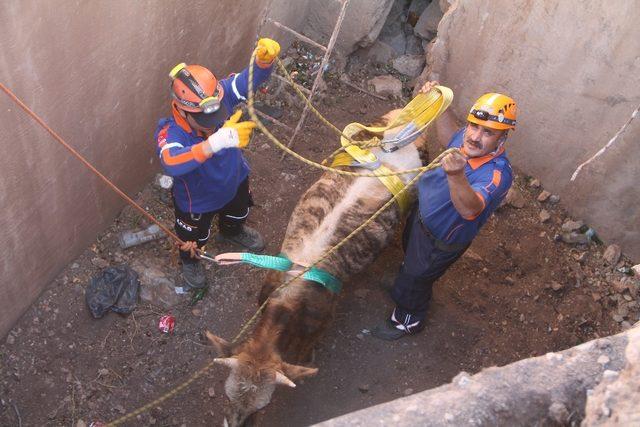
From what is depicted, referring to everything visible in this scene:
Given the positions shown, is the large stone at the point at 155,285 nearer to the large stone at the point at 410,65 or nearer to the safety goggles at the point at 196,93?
the safety goggles at the point at 196,93

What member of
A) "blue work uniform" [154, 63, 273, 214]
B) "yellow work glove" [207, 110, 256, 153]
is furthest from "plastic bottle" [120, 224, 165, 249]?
"yellow work glove" [207, 110, 256, 153]

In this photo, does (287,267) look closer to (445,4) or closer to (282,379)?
(282,379)

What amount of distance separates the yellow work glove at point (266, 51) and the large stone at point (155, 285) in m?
2.17

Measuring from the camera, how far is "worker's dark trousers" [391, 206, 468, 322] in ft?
16.0

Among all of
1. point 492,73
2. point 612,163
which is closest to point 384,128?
point 492,73

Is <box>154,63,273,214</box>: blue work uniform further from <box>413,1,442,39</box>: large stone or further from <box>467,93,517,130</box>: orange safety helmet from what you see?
<box>413,1,442,39</box>: large stone

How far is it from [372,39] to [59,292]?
15.3 ft

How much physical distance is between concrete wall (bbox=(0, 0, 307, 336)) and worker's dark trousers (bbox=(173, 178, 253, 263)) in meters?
0.83

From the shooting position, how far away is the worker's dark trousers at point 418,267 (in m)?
4.88

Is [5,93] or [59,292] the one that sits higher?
[5,93]

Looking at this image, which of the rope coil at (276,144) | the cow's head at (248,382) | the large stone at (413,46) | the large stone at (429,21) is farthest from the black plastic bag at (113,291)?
the large stone at (429,21)

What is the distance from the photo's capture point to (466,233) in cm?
468

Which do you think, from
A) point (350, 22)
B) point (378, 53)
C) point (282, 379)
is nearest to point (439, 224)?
point (282, 379)

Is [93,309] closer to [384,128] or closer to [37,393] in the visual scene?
[37,393]
